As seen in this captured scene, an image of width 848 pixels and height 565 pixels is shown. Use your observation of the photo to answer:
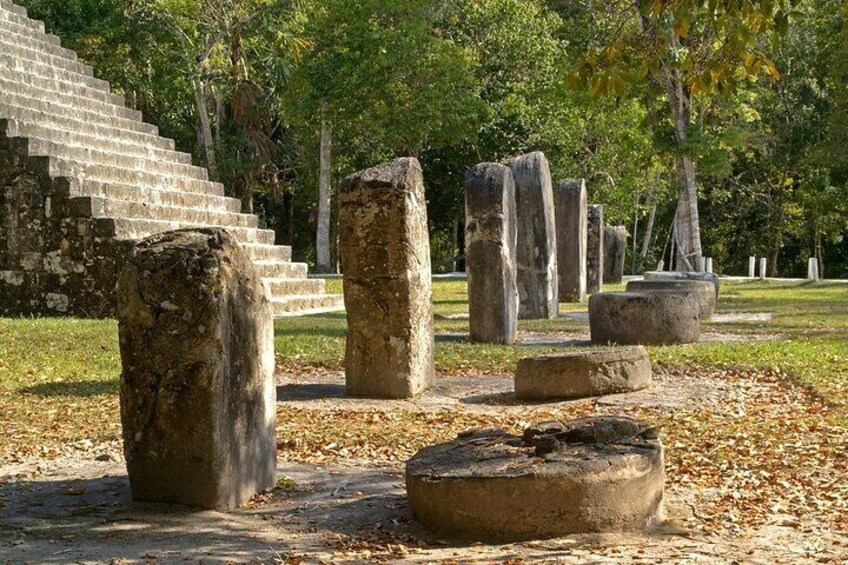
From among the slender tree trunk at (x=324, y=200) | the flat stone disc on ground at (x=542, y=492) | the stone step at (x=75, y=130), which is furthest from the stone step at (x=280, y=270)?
the slender tree trunk at (x=324, y=200)

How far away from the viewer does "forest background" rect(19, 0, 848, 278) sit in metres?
33.7

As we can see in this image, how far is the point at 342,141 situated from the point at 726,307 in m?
18.0

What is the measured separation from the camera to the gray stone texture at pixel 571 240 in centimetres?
2684

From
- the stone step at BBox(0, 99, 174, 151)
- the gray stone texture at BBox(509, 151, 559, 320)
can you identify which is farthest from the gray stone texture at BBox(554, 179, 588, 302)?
the stone step at BBox(0, 99, 174, 151)

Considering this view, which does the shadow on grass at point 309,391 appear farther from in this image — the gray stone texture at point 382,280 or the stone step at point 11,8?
the stone step at point 11,8

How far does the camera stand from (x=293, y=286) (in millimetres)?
21531

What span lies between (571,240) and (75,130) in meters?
11.2

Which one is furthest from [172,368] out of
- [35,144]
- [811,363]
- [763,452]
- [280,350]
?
[35,144]

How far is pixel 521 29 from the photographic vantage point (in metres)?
Result: 38.6

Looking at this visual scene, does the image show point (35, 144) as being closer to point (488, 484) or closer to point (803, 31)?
point (488, 484)

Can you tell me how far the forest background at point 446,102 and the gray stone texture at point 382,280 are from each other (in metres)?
17.7

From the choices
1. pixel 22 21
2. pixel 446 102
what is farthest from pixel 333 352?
pixel 446 102

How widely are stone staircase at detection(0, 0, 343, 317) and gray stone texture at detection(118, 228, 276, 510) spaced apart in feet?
Answer: 34.3

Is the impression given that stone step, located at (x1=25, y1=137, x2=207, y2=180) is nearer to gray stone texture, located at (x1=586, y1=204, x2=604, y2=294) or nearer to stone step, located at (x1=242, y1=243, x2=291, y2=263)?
stone step, located at (x1=242, y1=243, x2=291, y2=263)
